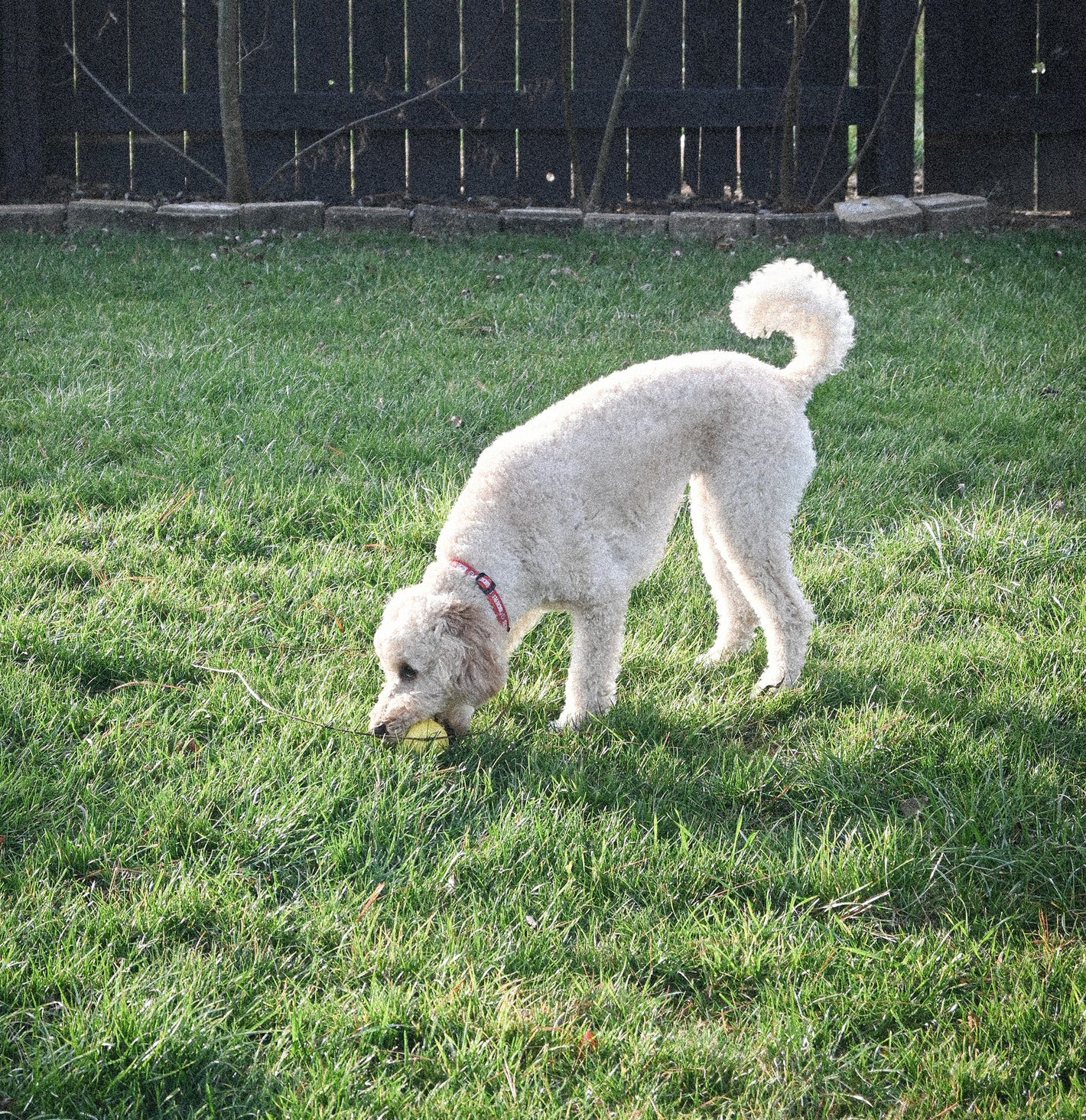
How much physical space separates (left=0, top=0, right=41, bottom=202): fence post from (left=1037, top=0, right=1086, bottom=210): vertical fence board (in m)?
8.58

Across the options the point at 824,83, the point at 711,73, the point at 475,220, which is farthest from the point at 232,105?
the point at 824,83

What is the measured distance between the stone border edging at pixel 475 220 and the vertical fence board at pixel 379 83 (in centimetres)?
95

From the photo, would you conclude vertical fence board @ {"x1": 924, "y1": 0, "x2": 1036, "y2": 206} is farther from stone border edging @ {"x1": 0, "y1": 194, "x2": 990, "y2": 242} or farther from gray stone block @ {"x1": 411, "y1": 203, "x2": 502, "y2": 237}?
gray stone block @ {"x1": 411, "y1": 203, "x2": 502, "y2": 237}

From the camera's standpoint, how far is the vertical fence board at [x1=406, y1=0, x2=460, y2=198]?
9.83 m

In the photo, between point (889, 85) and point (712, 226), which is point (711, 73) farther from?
point (712, 226)

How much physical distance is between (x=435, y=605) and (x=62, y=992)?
120 cm

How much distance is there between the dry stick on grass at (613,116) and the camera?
8.93m

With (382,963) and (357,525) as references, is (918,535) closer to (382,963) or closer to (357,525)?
(357,525)

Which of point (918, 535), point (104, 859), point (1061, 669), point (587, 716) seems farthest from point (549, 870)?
point (918, 535)

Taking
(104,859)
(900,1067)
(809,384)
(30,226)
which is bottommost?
(900,1067)

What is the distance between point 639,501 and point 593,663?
1.70ft

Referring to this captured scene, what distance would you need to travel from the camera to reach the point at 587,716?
3203 mm

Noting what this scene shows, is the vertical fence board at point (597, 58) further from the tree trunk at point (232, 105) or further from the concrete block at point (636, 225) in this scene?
the tree trunk at point (232, 105)

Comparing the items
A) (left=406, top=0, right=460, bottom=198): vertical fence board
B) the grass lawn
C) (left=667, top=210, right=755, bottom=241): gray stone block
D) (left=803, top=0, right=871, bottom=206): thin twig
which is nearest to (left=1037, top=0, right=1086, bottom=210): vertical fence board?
(left=803, top=0, right=871, bottom=206): thin twig
